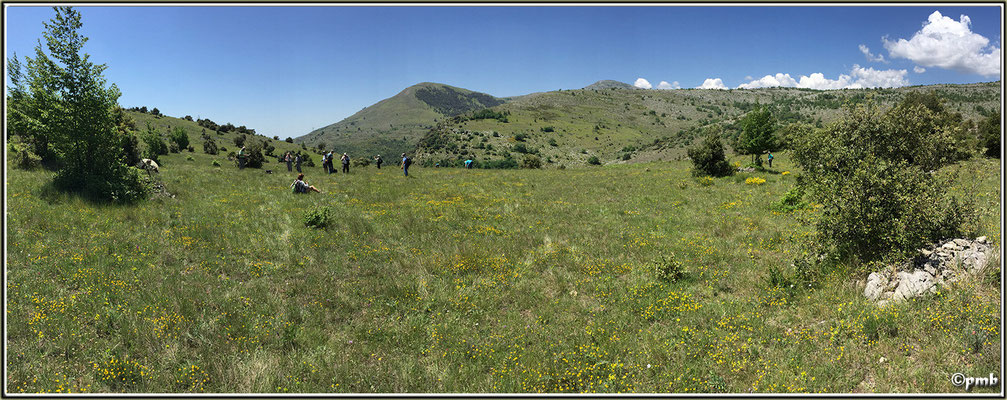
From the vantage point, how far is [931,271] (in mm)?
6781

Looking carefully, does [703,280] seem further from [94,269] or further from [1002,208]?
[94,269]

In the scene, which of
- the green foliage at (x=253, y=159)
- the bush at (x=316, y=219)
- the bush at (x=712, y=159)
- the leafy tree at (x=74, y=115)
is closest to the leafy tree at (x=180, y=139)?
the green foliage at (x=253, y=159)

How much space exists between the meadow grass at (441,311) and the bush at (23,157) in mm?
6560

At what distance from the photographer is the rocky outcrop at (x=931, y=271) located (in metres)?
6.46

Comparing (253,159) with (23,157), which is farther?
(253,159)

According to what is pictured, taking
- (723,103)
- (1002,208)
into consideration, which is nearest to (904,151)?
(1002,208)

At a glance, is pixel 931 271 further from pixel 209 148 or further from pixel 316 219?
pixel 209 148

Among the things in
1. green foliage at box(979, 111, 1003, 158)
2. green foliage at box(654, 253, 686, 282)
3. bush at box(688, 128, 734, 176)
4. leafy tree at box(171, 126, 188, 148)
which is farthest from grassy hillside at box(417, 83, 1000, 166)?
leafy tree at box(171, 126, 188, 148)

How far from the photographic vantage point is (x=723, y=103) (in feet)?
602

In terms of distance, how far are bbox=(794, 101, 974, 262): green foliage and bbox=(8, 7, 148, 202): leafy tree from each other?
76.4 ft

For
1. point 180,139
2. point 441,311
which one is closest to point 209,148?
point 180,139

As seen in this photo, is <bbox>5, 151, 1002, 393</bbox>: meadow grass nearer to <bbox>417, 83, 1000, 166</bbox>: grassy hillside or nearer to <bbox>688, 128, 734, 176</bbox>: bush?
<bbox>688, 128, 734, 176</bbox>: bush

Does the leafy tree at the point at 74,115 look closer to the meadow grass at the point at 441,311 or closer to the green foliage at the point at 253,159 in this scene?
the meadow grass at the point at 441,311

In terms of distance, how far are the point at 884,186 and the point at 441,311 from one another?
9756 mm
